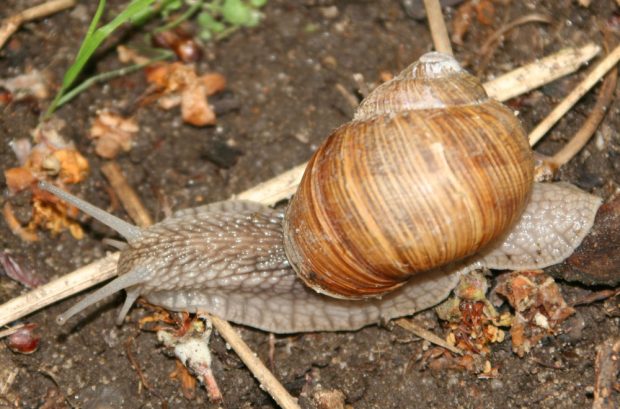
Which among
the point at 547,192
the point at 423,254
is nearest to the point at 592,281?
the point at 547,192

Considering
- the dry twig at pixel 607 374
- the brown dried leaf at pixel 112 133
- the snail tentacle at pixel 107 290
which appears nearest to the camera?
the dry twig at pixel 607 374

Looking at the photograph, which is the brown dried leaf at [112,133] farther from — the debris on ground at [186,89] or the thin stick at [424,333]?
the thin stick at [424,333]

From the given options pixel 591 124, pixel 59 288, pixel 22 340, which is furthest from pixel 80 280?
pixel 591 124

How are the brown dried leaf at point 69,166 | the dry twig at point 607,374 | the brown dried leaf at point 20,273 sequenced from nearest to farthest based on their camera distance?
the dry twig at point 607,374, the brown dried leaf at point 20,273, the brown dried leaf at point 69,166

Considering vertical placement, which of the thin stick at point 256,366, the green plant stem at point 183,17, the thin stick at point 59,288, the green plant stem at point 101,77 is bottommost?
the thin stick at point 256,366

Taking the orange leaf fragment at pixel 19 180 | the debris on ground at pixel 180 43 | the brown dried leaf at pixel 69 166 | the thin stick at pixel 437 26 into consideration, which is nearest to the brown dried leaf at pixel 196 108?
the debris on ground at pixel 180 43

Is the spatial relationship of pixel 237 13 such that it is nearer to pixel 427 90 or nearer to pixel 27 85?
pixel 27 85

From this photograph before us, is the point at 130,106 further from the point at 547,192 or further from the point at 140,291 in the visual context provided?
the point at 547,192
